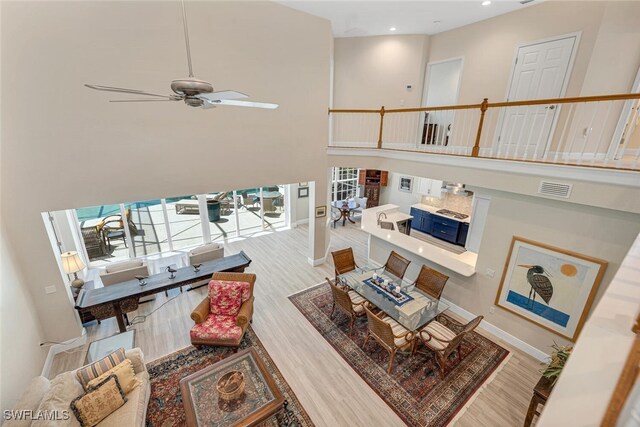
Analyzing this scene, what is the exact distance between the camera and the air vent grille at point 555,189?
3588 mm

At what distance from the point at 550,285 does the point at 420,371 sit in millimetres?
2520

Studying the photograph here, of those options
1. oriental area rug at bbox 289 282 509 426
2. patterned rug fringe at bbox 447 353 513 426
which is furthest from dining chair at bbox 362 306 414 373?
patterned rug fringe at bbox 447 353 513 426

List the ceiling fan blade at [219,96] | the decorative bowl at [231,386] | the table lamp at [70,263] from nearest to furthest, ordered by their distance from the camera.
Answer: the ceiling fan blade at [219,96] → the decorative bowl at [231,386] → the table lamp at [70,263]

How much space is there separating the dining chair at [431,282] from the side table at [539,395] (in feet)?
6.09

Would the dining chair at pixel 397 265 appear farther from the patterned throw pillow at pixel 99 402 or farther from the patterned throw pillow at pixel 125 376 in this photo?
the patterned throw pillow at pixel 99 402

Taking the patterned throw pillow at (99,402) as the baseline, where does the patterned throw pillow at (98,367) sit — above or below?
above

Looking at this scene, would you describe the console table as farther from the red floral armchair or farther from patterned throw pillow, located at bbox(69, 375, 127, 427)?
patterned throw pillow, located at bbox(69, 375, 127, 427)

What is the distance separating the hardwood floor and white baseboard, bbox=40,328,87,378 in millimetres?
93

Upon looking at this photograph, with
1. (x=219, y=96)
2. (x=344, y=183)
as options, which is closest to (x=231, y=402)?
(x=219, y=96)

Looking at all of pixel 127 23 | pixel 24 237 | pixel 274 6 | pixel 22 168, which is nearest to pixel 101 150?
pixel 22 168

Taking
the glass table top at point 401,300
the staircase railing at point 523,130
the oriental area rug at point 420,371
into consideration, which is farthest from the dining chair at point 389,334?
the staircase railing at point 523,130

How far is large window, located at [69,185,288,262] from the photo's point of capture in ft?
24.2

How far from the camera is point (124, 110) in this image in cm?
422

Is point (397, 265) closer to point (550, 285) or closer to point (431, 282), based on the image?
point (431, 282)
